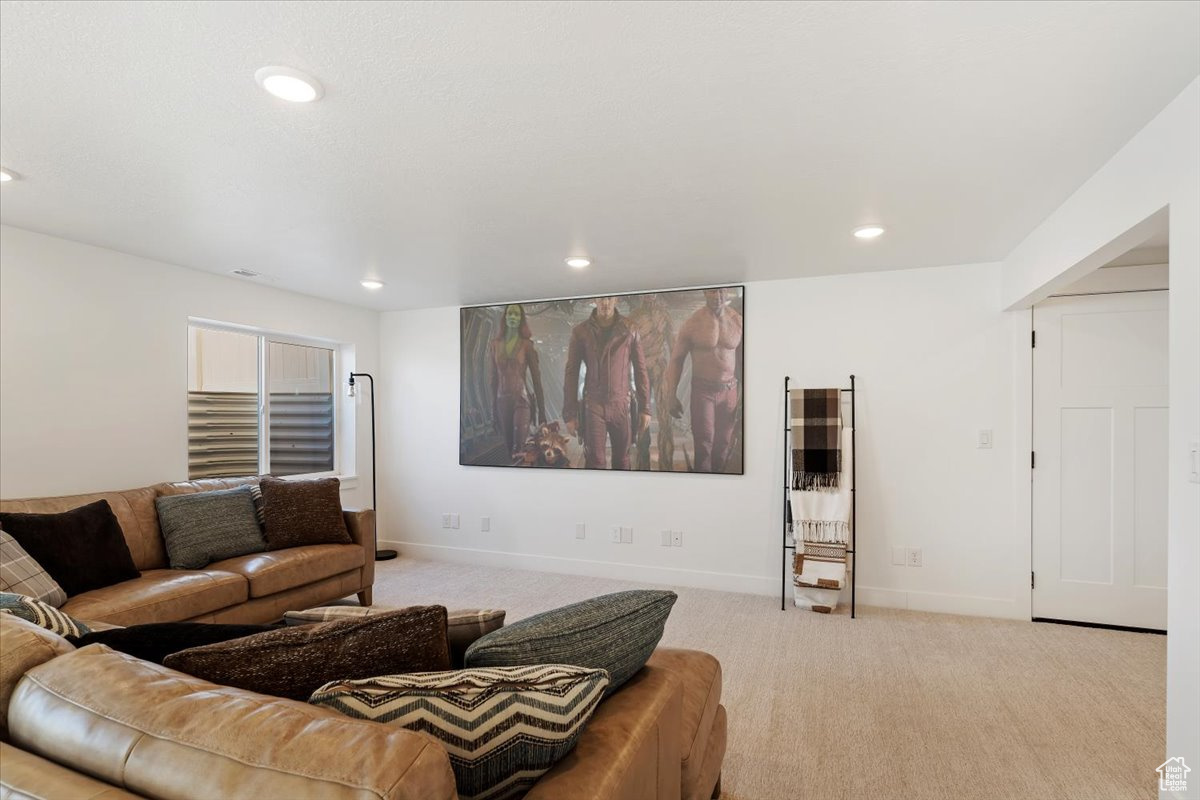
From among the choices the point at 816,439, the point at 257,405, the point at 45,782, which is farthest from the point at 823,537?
the point at 257,405

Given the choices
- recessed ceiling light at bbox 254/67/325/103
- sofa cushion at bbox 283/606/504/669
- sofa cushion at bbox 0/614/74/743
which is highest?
recessed ceiling light at bbox 254/67/325/103

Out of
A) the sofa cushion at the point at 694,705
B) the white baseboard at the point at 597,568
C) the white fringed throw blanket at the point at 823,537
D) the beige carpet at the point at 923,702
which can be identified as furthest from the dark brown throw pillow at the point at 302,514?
the white fringed throw blanket at the point at 823,537

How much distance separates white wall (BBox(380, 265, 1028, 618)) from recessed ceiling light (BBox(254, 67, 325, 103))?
330cm

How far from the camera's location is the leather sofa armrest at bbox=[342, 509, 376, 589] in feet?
13.3

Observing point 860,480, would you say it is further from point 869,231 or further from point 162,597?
point 162,597

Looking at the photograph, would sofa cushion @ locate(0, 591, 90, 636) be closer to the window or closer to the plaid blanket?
the window

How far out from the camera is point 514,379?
16.8 feet

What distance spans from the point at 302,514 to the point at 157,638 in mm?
2840

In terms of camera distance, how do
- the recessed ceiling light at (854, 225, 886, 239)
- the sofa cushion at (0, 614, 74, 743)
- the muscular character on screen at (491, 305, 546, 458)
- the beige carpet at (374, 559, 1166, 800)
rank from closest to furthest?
the sofa cushion at (0, 614, 74, 743), the beige carpet at (374, 559, 1166, 800), the recessed ceiling light at (854, 225, 886, 239), the muscular character on screen at (491, 305, 546, 458)

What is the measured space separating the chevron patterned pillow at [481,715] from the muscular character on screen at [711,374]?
357 cm

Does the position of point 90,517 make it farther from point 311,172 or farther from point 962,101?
point 962,101

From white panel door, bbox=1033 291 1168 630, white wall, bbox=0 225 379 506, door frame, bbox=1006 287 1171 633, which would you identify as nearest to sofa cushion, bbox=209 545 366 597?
white wall, bbox=0 225 379 506

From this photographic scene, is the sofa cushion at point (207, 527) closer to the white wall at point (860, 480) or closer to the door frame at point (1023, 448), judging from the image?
the white wall at point (860, 480)

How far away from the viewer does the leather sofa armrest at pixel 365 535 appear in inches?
160
